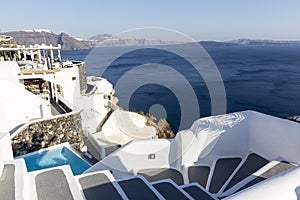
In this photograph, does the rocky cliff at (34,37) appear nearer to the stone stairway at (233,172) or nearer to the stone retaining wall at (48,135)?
the stone retaining wall at (48,135)

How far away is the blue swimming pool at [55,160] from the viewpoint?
4.63 meters

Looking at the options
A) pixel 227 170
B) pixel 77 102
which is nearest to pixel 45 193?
pixel 227 170

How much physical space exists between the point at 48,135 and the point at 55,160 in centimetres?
91

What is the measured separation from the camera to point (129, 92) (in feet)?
75.6

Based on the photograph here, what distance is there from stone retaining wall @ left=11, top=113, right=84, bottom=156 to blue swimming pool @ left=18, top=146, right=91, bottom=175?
0.31 m

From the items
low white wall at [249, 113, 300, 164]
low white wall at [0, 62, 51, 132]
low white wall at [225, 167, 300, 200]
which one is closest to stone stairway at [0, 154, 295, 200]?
low white wall at [225, 167, 300, 200]

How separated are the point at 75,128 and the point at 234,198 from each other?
5.41 meters

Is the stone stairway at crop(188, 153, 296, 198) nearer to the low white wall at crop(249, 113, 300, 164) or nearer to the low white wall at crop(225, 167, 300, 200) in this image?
the low white wall at crop(249, 113, 300, 164)

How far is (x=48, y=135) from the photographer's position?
556cm

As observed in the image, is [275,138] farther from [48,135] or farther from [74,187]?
[48,135]

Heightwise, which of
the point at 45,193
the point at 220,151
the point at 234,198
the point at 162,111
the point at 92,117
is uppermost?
the point at 234,198

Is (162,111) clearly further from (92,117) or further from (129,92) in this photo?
(92,117)

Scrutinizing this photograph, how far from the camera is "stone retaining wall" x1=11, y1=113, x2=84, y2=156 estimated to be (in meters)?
5.08

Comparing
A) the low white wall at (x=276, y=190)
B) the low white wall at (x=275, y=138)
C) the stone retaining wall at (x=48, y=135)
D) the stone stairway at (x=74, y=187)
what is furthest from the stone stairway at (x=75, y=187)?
the stone retaining wall at (x=48, y=135)
